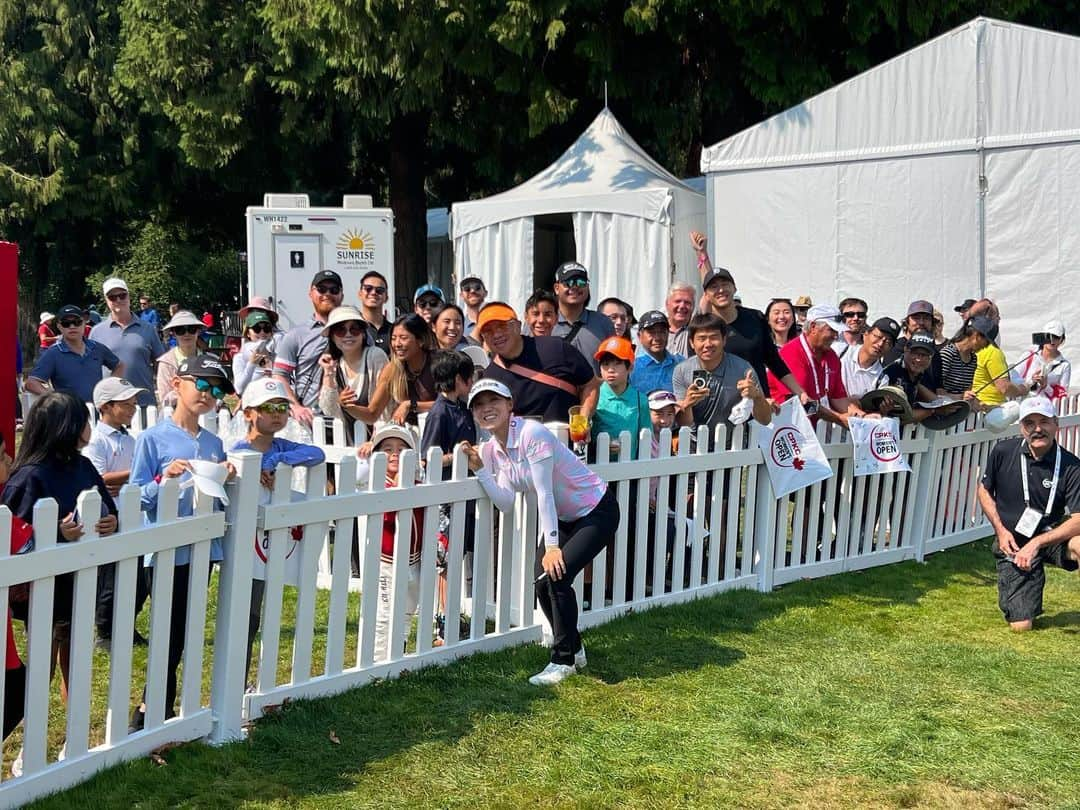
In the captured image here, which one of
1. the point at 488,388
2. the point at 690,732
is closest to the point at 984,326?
the point at 488,388

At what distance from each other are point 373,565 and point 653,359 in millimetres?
2820

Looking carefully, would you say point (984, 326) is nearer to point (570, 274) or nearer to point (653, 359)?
point (653, 359)

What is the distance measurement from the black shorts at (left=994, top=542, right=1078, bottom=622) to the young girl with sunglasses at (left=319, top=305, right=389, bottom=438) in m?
3.78

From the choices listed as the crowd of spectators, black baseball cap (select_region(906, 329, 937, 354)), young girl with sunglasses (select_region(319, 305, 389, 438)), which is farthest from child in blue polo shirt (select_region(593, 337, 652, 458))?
black baseball cap (select_region(906, 329, 937, 354))

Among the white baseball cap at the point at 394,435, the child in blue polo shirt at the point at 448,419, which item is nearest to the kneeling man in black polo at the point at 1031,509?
the child in blue polo shirt at the point at 448,419

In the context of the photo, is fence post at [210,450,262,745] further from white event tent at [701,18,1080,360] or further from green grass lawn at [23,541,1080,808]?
white event tent at [701,18,1080,360]

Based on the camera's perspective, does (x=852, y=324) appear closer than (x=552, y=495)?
No

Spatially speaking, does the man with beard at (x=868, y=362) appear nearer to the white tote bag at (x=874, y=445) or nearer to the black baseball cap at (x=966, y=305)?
the white tote bag at (x=874, y=445)

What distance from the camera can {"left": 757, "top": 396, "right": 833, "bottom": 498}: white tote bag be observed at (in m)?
7.10

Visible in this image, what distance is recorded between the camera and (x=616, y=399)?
6496 millimetres

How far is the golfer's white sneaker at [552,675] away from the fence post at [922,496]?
3.96 meters

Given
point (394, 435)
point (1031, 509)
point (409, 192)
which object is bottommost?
point (1031, 509)

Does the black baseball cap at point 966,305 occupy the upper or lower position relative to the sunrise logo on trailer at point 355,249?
lower

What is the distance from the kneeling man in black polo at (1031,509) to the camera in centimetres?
659
